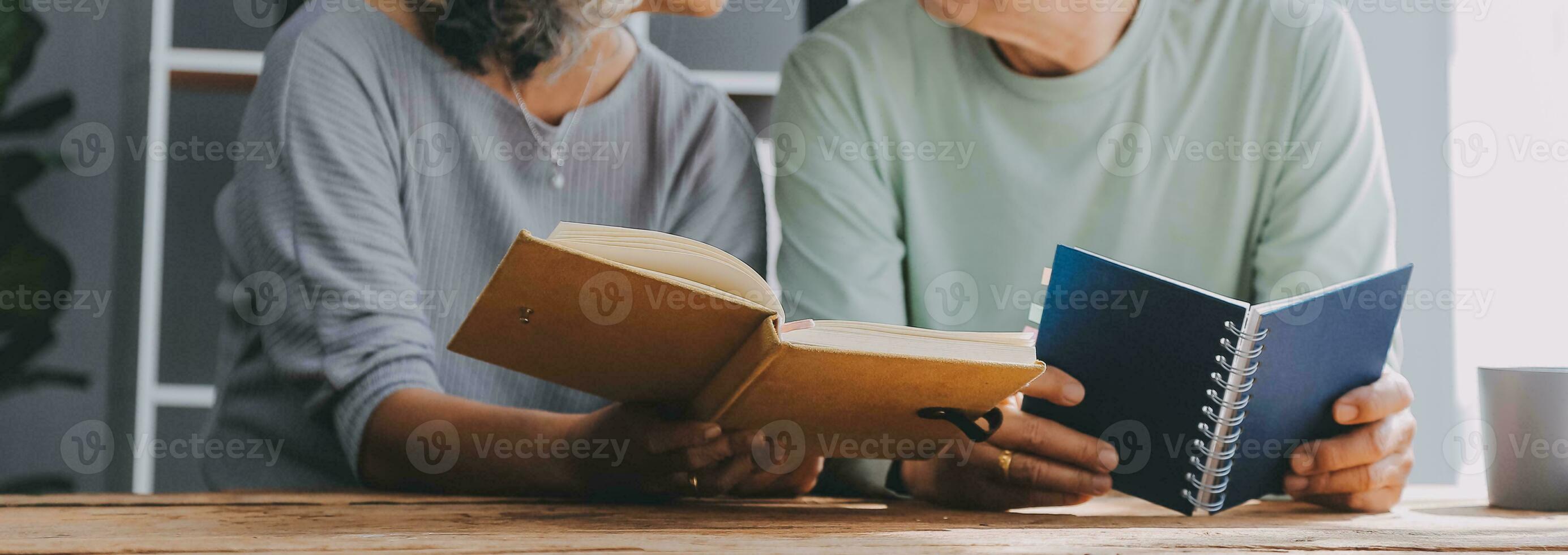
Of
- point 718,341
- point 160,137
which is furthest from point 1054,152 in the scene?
point 160,137

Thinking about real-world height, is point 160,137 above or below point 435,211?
above

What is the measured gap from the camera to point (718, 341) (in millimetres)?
744

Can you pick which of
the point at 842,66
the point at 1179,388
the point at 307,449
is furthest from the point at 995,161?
the point at 307,449

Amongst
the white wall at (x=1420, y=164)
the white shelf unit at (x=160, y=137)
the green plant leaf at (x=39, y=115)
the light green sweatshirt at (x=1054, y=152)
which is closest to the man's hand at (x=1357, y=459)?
the light green sweatshirt at (x=1054, y=152)

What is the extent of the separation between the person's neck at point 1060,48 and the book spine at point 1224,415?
1.86ft

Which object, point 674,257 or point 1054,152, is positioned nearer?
point 674,257

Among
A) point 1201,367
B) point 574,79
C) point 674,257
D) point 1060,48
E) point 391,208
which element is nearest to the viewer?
point 674,257

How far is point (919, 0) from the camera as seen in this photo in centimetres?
127

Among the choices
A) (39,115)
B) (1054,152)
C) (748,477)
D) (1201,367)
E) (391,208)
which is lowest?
(748,477)

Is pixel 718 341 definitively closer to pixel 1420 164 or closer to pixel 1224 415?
A: pixel 1224 415

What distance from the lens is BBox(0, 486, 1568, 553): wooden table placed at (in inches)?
24.8

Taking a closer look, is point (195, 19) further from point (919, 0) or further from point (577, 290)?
point (577, 290)

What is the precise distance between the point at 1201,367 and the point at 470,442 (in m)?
0.69

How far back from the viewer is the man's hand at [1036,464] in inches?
36.5
